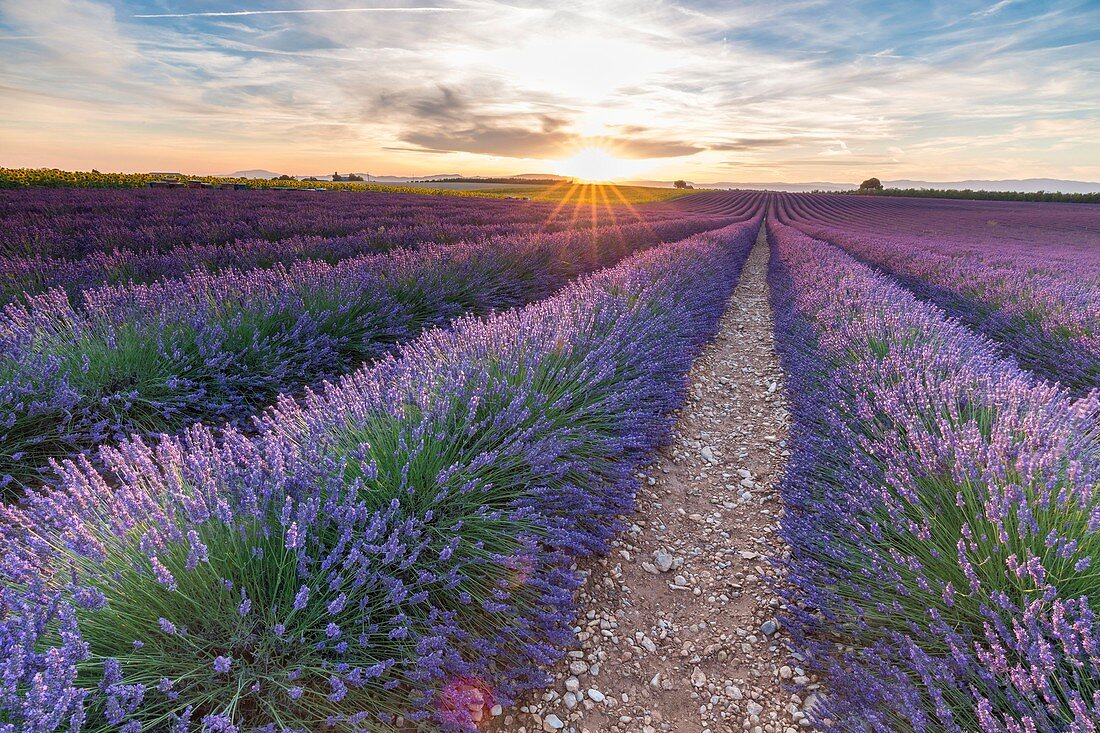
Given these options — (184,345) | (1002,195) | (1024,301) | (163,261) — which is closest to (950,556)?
(184,345)

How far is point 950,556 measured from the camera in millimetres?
1887

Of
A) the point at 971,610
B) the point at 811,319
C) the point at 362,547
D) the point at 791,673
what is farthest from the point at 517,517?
the point at 811,319

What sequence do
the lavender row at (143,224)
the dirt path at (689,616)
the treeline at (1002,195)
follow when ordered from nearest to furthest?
1. the dirt path at (689,616)
2. the lavender row at (143,224)
3. the treeline at (1002,195)

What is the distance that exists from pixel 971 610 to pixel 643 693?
1.24 metres

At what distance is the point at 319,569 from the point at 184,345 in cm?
321

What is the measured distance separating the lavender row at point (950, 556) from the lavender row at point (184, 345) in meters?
3.55

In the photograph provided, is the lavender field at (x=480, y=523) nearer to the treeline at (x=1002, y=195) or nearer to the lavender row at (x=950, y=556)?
the lavender row at (x=950, y=556)

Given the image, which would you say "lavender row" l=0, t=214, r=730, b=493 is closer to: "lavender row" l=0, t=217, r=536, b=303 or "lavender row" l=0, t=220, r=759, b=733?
"lavender row" l=0, t=217, r=536, b=303

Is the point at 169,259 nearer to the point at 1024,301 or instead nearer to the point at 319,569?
the point at 319,569

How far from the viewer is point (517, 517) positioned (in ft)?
6.95

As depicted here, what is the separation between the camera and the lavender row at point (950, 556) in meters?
1.42

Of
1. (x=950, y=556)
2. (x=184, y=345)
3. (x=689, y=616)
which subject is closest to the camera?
(x=950, y=556)

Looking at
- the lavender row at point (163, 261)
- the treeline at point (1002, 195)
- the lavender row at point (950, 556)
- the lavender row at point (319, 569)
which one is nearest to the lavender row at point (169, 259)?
the lavender row at point (163, 261)

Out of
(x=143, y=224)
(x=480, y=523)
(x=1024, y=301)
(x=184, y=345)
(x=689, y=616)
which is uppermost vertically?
(x=143, y=224)
